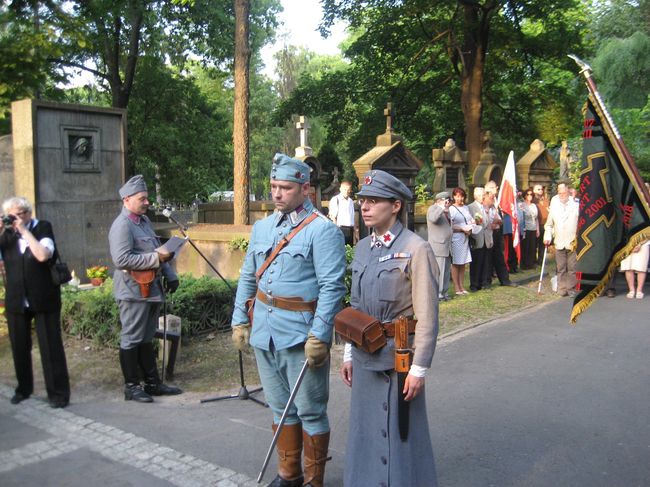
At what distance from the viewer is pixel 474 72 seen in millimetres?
23828

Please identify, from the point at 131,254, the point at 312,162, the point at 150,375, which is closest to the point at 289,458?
the point at 150,375

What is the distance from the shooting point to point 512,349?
7.90 meters

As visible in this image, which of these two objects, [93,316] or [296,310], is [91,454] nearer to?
[296,310]

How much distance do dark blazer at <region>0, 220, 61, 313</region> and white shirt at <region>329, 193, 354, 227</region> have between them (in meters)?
9.98

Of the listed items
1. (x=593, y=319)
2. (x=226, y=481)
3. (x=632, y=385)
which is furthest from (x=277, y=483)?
(x=593, y=319)

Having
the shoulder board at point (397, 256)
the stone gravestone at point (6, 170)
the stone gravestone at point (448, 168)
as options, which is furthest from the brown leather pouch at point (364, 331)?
the stone gravestone at point (448, 168)

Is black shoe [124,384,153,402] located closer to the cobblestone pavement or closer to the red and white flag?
the cobblestone pavement

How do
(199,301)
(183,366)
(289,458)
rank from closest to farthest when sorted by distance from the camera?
(289,458) < (183,366) < (199,301)

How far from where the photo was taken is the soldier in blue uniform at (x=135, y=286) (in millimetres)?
5844

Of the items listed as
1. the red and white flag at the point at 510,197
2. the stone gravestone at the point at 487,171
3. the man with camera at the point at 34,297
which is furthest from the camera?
the stone gravestone at the point at 487,171

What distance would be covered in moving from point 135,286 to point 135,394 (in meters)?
1.01

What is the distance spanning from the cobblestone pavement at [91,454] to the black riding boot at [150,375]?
0.73 m

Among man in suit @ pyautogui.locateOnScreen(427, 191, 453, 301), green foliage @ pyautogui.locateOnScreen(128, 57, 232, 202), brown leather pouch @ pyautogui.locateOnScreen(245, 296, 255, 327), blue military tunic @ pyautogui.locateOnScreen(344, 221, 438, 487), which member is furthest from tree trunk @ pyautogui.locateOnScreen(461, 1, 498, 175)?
blue military tunic @ pyautogui.locateOnScreen(344, 221, 438, 487)

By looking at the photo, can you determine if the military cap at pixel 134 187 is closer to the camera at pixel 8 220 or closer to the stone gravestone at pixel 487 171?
the camera at pixel 8 220
